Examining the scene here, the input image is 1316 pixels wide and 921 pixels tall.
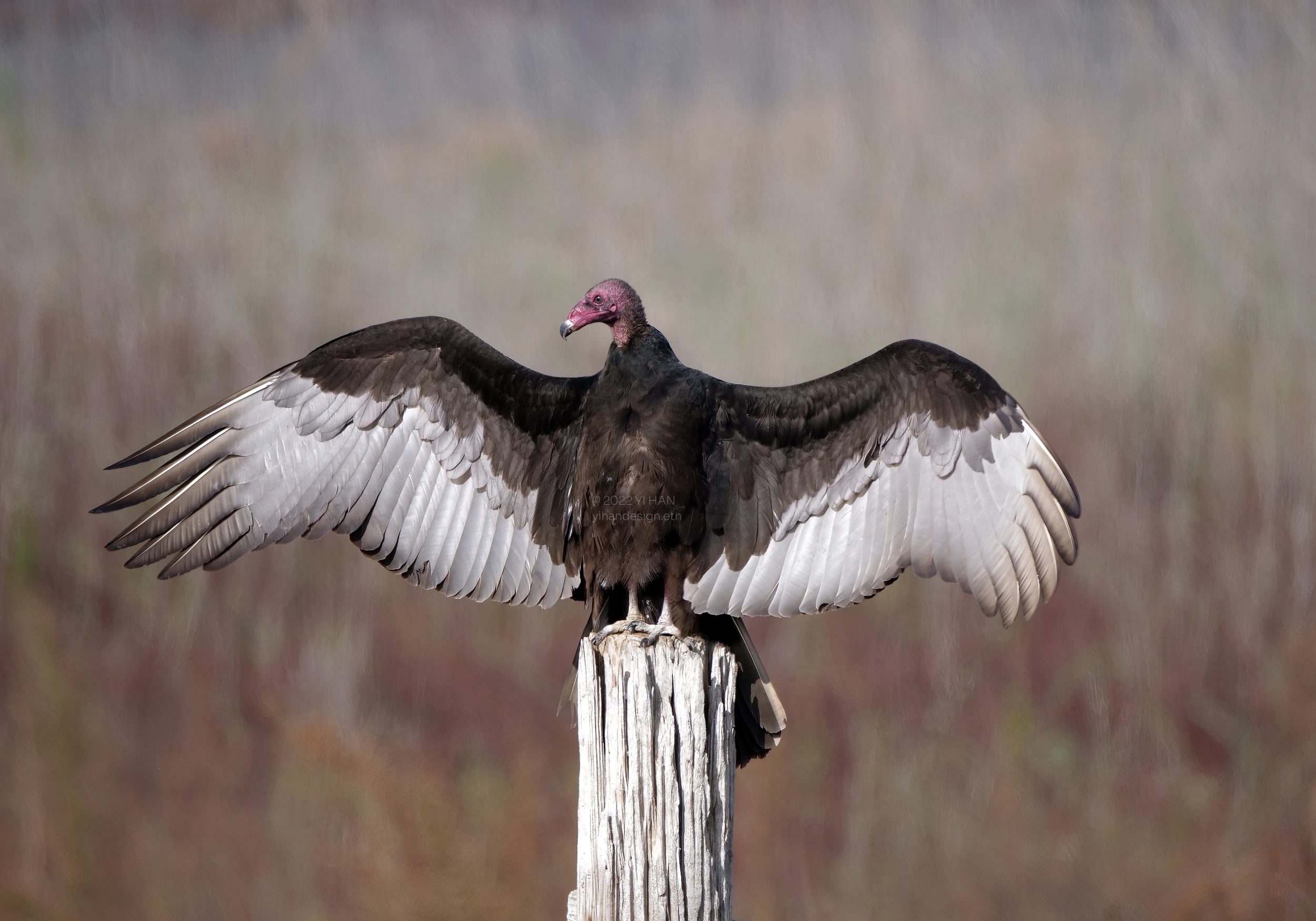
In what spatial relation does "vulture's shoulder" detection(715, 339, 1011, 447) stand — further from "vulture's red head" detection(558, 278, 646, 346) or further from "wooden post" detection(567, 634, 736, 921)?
"wooden post" detection(567, 634, 736, 921)

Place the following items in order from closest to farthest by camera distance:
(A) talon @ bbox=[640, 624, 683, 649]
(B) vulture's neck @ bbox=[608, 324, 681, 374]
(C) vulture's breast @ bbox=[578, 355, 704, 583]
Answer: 1. (A) talon @ bbox=[640, 624, 683, 649]
2. (C) vulture's breast @ bbox=[578, 355, 704, 583]
3. (B) vulture's neck @ bbox=[608, 324, 681, 374]

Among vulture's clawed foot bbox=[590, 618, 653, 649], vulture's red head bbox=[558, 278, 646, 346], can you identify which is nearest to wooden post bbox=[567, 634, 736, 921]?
vulture's clawed foot bbox=[590, 618, 653, 649]

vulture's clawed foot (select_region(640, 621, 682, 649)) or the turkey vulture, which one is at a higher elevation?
the turkey vulture

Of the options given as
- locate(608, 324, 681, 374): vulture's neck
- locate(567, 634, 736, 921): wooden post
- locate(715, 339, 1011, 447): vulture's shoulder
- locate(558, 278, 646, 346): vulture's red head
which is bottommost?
locate(567, 634, 736, 921): wooden post

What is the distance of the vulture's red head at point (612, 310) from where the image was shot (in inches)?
112

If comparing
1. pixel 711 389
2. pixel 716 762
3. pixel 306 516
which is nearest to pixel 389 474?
pixel 306 516

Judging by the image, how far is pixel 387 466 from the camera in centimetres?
289

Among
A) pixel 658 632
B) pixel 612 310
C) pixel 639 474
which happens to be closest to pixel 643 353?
pixel 612 310

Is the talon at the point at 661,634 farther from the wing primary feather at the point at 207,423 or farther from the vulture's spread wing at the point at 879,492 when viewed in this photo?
the wing primary feather at the point at 207,423

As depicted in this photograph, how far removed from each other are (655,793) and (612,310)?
1.32 meters

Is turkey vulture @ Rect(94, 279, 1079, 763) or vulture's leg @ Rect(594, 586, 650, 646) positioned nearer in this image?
vulture's leg @ Rect(594, 586, 650, 646)

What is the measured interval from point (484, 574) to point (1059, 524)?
1.46 metres

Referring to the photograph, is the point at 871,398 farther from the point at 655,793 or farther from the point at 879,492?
the point at 655,793

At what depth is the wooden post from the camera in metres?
1.98
